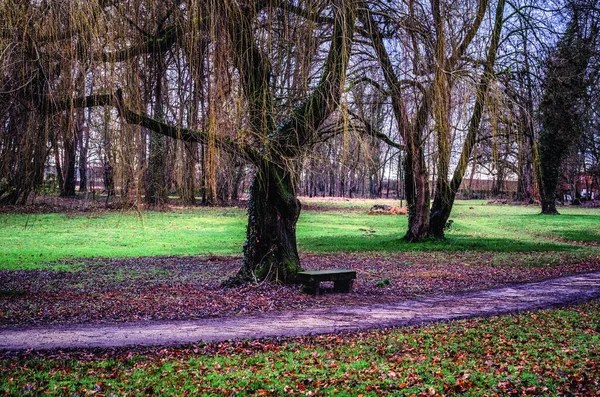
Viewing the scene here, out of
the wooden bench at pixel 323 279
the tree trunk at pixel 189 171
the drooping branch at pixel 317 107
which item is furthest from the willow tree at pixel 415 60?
the tree trunk at pixel 189 171

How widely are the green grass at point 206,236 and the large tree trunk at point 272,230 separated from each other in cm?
330

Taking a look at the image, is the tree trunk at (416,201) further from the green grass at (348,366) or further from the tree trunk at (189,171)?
the green grass at (348,366)

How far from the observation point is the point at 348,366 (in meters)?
5.63

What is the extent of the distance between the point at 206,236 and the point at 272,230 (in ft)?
41.5

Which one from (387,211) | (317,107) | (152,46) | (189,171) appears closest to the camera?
(152,46)

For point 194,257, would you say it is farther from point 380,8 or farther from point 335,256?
point 380,8

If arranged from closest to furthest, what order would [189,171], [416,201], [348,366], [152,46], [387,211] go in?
[348,366] < [152,46] < [189,171] < [416,201] < [387,211]

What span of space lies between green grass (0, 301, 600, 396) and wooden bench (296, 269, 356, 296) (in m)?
2.67

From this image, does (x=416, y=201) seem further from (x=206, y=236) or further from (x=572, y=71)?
(x=206, y=236)

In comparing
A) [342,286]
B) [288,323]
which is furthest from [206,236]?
[288,323]

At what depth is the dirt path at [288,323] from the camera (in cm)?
676

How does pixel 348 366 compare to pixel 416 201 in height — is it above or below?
below

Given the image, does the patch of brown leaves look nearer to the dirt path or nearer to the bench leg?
the bench leg

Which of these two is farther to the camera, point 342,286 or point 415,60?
point 342,286
